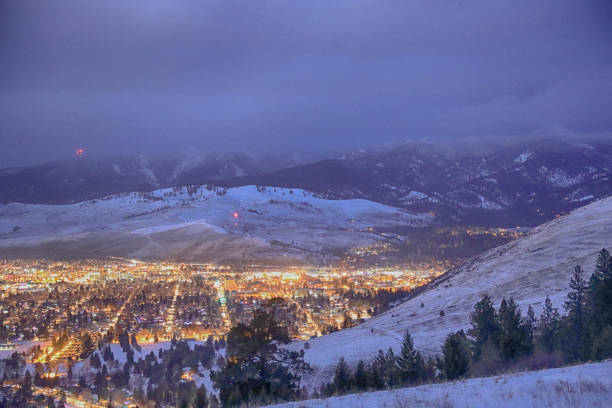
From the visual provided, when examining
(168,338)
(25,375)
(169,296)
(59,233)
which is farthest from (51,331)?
(59,233)

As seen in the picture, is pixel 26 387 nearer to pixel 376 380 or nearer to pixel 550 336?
pixel 376 380

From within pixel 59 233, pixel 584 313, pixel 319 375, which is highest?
pixel 59 233

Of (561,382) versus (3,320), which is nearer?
(561,382)

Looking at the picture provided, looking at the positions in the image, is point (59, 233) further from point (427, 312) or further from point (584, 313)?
point (584, 313)

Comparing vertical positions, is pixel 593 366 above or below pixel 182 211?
below

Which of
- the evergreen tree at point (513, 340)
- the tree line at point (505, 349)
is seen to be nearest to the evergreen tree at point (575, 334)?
the tree line at point (505, 349)

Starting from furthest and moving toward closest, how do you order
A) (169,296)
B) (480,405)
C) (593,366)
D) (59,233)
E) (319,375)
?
(59,233) → (169,296) → (319,375) → (593,366) → (480,405)

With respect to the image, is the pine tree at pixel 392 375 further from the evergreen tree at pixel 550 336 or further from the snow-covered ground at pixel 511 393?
the evergreen tree at pixel 550 336
